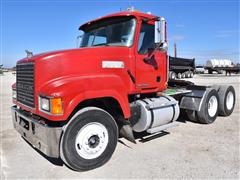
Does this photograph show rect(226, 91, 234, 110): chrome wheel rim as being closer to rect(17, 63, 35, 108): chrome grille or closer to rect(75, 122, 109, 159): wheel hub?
rect(75, 122, 109, 159): wheel hub

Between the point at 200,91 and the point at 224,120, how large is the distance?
1380mm

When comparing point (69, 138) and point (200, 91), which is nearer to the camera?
point (69, 138)

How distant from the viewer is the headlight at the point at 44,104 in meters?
3.24

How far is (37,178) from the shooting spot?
10.9 ft

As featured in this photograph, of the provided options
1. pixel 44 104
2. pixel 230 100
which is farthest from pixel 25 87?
pixel 230 100

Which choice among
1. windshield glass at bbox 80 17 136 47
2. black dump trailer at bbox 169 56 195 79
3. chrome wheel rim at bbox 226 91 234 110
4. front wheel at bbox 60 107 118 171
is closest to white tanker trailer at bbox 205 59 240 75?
black dump trailer at bbox 169 56 195 79

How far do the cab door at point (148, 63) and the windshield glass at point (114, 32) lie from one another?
0.89 feet

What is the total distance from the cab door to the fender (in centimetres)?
78

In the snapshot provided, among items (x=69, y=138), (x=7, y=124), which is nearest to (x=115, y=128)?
(x=69, y=138)

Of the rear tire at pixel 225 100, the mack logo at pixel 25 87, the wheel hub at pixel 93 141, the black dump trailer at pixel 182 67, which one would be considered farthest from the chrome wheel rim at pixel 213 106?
the black dump trailer at pixel 182 67

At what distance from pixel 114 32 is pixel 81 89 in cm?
172

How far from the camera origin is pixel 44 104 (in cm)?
333

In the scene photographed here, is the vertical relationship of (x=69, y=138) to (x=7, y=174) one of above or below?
above

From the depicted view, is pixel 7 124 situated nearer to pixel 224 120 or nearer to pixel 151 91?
pixel 151 91
